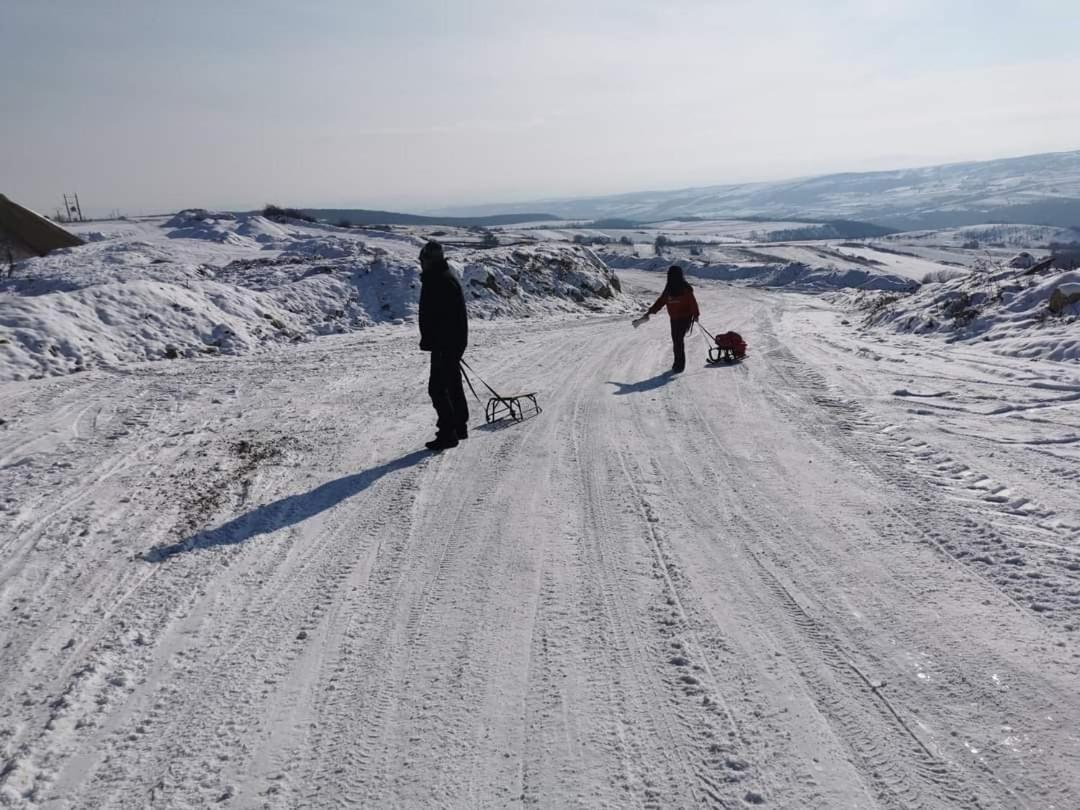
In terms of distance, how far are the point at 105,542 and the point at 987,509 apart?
22.3ft

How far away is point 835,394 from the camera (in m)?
9.30

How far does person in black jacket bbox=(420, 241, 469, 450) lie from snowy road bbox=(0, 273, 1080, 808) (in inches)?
19.5

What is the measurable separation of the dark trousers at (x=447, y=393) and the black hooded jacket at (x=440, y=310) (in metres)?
0.14

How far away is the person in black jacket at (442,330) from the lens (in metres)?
7.81

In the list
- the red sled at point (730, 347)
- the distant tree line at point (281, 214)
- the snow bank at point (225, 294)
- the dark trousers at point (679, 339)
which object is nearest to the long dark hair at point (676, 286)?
the dark trousers at point (679, 339)

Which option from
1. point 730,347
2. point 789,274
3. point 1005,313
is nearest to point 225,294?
point 730,347

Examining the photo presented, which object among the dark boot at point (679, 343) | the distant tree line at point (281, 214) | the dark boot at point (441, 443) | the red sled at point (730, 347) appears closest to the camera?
the dark boot at point (441, 443)

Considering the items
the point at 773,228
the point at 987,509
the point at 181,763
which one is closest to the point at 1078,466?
the point at 987,509

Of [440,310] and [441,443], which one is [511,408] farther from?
[440,310]

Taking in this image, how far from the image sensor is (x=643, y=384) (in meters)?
10.9

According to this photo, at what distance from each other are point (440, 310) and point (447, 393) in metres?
0.96

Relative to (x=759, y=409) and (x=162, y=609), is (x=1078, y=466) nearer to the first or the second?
(x=759, y=409)

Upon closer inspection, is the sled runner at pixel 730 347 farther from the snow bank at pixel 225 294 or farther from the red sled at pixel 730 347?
the snow bank at pixel 225 294

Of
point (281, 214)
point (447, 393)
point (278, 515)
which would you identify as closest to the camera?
point (278, 515)
